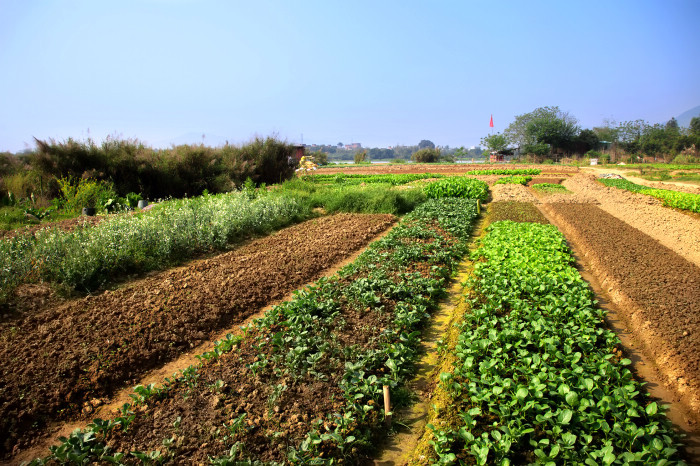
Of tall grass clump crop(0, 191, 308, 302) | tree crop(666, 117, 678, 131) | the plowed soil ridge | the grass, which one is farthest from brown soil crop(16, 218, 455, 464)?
tree crop(666, 117, 678, 131)

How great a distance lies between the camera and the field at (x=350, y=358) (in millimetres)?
2947

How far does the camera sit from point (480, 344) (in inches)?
156

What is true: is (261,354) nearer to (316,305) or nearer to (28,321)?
(316,305)

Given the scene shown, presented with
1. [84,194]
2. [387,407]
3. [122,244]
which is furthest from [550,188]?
[84,194]

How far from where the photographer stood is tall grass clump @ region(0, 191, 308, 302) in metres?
6.31

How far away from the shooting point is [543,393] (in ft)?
10.9

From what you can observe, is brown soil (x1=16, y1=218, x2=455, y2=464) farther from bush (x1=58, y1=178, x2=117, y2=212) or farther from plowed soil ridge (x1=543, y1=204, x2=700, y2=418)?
bush (x1=58, y1=178, x2=117, y2=212)

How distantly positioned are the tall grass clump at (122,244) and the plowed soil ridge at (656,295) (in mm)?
7602

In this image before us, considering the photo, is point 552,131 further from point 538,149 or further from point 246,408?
point 246,408

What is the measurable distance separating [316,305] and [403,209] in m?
9.26

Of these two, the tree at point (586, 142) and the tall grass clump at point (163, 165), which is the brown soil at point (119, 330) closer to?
the tall grass clump at point (163, 165)

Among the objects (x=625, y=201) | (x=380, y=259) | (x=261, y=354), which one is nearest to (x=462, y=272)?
(x=380, y=259)

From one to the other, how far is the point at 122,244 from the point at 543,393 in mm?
7403

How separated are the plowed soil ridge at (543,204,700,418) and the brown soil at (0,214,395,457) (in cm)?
490
